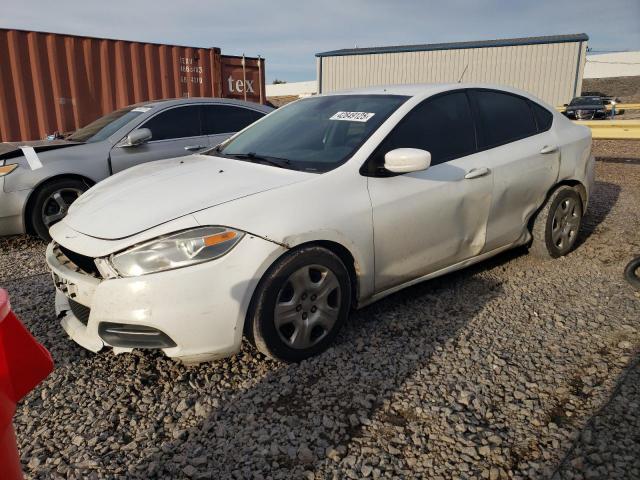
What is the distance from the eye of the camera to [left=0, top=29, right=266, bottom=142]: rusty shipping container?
25.3 ft

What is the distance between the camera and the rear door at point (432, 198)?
2979 millimetres

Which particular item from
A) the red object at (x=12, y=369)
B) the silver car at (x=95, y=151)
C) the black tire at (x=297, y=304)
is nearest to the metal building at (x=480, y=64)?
the silver car at (x=95, y=151)

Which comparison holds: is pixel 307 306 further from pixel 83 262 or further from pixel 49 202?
pixel 49 202

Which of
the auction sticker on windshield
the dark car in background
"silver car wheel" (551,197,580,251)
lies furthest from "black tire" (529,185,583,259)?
the dark car in background

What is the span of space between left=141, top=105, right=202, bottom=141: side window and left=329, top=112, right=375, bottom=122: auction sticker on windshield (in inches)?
113

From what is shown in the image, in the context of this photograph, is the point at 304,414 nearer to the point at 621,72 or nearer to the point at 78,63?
the point at 78,63

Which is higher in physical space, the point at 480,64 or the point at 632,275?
the point at 480,64

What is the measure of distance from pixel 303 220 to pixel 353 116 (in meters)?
1.08

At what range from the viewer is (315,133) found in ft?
11.1

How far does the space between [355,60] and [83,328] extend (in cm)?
2747

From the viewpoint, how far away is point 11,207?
15.6ft

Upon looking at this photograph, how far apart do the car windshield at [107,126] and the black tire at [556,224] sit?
4.36 m

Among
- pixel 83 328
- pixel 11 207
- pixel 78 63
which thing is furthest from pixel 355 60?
pixel 83 328

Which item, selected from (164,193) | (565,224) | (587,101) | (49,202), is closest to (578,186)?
(565,224)
